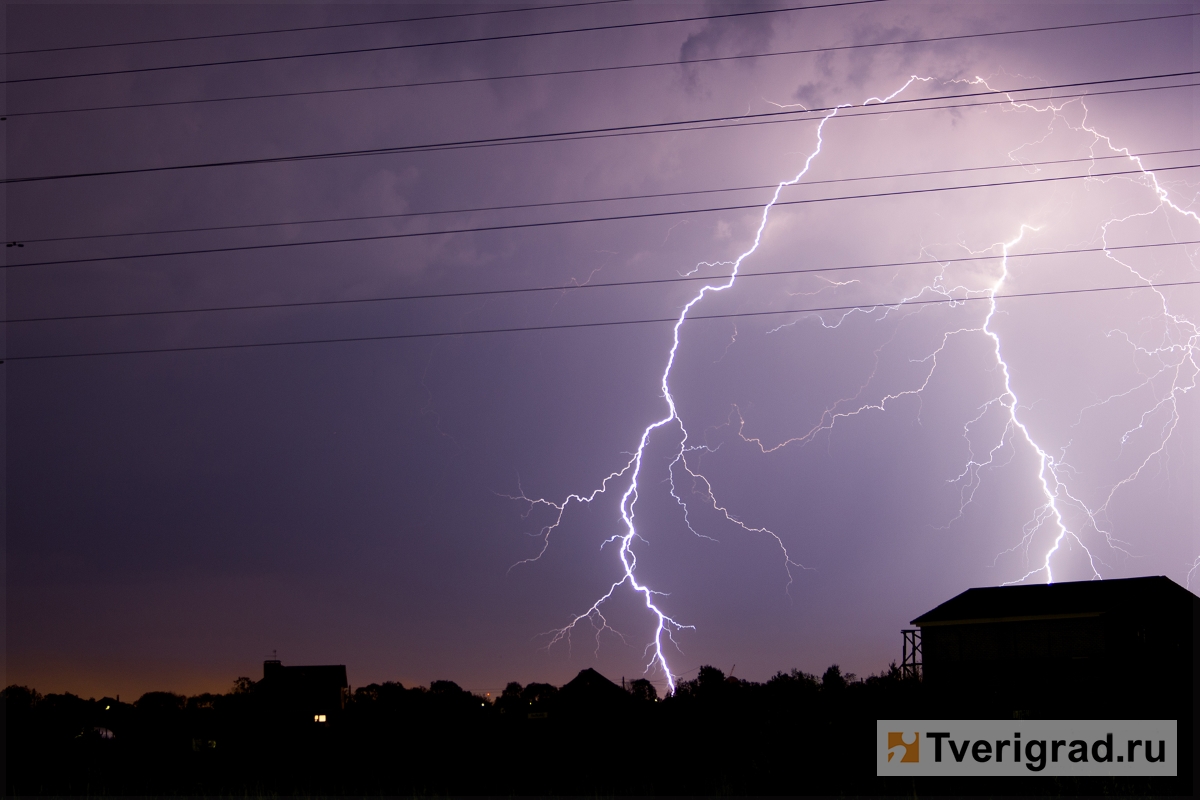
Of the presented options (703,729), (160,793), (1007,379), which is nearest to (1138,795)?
(703,729)

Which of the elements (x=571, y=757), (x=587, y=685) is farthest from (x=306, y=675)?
(x=571, y=757)

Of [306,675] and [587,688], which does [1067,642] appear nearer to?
[587,688]

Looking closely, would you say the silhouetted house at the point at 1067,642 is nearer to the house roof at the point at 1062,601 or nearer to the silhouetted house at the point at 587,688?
the house roof at the point at 1062,601

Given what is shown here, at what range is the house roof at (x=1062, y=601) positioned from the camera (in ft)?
90.9

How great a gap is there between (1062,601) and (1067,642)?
1.36 m

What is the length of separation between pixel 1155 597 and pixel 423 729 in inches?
857

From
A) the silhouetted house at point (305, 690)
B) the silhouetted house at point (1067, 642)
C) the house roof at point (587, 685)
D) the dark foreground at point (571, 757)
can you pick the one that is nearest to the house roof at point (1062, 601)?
the silhouetted house at point (1067, 642)

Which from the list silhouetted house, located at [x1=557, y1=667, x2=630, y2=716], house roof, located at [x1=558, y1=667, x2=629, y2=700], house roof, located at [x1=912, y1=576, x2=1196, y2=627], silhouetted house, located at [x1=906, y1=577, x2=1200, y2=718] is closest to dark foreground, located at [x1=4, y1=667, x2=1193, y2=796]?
silhouetted house, located at [x1=906, y1=577, x2=1200, y2=718]

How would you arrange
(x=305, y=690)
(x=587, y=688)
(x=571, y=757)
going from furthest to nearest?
(x=305, y=690) < (x=587, y=688) < (x=571, y=757)

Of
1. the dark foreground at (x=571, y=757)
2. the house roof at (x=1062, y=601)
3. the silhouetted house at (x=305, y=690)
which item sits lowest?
the silhouetted house at (x=305, y=690)

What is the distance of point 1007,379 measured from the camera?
24.2 metres

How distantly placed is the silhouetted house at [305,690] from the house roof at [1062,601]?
29.6 metres

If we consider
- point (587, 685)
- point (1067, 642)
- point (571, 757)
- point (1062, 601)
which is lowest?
point (587, 685)

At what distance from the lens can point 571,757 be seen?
17.2 meters
